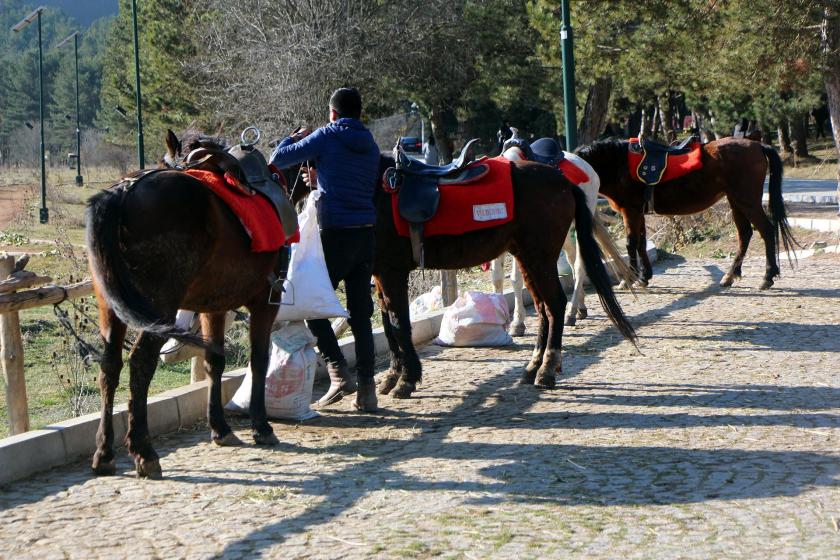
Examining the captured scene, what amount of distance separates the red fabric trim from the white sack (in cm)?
384

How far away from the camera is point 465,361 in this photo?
9383mm

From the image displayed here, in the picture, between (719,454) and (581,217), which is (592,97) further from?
(719,454)

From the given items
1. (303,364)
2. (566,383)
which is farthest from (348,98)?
(566,383)

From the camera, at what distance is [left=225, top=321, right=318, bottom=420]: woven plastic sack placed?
23.9 feet

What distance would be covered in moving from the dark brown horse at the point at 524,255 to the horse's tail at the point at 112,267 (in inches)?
105

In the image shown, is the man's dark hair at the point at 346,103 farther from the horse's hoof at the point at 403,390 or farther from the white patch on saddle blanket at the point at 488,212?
the horse's hoof at the point at 403,390

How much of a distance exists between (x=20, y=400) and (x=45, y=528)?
5.95 feet

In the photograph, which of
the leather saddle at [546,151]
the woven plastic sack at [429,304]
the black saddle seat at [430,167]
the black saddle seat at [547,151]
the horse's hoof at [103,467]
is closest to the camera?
the horse's hoof at [103,467]

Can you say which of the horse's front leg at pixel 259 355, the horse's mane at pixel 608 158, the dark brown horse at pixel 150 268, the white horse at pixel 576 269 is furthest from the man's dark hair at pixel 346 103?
the horse's mane at pixel 608 158

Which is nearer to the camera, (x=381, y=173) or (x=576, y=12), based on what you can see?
(x=381, y=173)

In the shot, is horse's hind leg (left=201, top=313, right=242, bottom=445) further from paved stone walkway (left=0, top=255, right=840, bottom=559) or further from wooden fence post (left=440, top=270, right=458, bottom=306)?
wooden fence post (left=440, top=270, right=458, bottom=306)

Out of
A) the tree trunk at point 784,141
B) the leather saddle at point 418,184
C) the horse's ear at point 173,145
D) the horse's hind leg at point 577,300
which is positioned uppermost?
the tree trunk at point 784,141

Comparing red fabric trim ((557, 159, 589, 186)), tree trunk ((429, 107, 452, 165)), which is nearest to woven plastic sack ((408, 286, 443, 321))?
red fabric trim ((557, 159, 589, 186))

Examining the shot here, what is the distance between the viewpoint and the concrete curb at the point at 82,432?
19.6 feet
